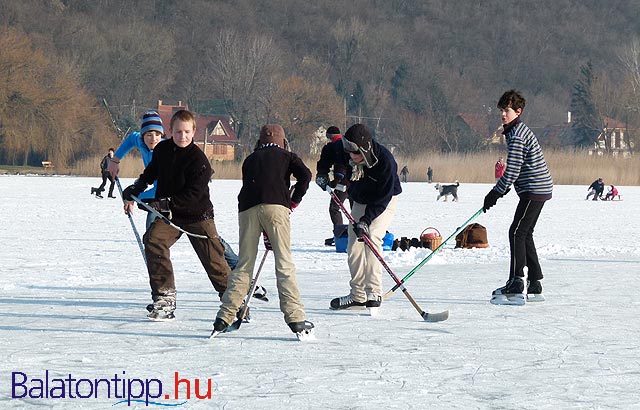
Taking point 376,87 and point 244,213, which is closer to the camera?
point 244,213

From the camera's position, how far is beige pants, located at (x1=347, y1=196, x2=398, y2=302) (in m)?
7.56

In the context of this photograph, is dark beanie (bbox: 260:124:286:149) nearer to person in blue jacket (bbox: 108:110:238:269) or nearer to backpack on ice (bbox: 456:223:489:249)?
person in blue jacket (bbox: 108:110:238:269)

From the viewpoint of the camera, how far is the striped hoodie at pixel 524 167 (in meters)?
7.74

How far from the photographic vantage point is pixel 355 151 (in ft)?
23.9

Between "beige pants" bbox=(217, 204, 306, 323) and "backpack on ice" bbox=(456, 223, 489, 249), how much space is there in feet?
22.1

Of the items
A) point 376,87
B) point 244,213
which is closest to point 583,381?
point 244,213

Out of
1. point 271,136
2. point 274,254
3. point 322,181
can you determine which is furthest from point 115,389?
point 322,181

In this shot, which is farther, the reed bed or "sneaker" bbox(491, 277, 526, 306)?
the reed bed

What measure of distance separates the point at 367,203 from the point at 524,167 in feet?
4.10

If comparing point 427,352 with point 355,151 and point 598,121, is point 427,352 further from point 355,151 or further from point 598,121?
point 598,121

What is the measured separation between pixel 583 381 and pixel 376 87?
10848 centimetres

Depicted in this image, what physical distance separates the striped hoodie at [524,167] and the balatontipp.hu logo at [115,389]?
11.2 ft

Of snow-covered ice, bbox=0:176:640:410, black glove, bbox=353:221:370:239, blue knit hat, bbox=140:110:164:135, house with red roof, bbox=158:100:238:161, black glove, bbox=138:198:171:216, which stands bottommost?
snow-covered ice, bbox=0:176:640:410

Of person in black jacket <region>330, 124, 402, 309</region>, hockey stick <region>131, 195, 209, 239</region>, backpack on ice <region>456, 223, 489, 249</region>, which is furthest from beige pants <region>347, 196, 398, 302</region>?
backpack on ice <region>456, 223, 489, 249</region>
